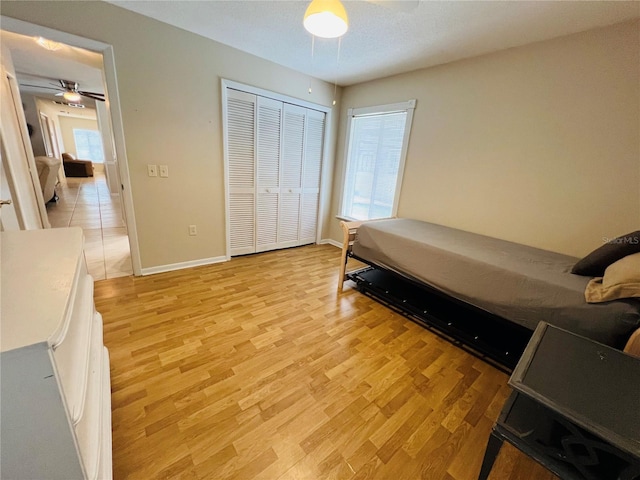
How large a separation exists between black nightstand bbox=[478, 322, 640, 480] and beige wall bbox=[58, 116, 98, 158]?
48.9 feet

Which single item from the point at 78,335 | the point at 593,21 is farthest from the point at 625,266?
the point at 78,335

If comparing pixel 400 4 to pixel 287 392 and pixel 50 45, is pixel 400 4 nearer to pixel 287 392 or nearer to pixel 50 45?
pixel 287 392

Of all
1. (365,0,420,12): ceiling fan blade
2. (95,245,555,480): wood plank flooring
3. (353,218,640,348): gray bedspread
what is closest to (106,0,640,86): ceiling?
(365,0,420,12): ceiling fan blade

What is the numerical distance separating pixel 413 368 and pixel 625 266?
125cm

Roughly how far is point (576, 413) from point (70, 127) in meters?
15.9

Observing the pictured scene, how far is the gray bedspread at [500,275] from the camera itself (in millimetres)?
1302

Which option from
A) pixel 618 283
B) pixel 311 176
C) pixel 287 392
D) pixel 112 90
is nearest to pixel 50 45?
pixel 112 90

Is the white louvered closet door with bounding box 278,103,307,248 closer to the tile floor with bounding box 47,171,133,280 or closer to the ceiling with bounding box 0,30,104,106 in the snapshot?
the tile floor with bounding box 47,171,133,280

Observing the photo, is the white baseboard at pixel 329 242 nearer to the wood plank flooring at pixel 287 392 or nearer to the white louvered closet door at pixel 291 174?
the white louvered closet door at pixel 291 174

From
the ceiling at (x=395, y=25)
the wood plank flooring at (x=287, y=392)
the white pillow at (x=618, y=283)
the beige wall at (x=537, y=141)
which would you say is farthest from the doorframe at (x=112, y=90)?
the white pillow at (x=618, y=283)

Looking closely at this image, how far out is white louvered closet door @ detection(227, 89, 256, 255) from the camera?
2.92 m

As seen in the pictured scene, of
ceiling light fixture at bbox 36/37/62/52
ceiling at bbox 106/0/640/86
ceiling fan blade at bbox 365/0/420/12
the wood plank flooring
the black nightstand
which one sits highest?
ceiling at bbox 106/0/640/86

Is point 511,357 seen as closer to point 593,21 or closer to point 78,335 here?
point 78,335

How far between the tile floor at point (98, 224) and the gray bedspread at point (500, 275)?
8.92 ft
